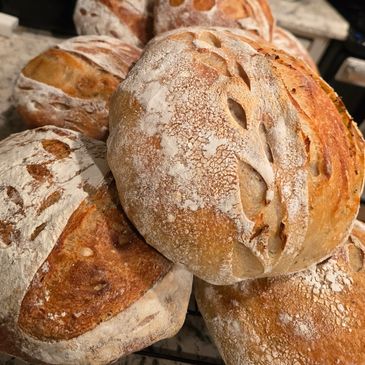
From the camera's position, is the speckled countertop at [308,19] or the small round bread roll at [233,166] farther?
the speckled countertop at [308,19]

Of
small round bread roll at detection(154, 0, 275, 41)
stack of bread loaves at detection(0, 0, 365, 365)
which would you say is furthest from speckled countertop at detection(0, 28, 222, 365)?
small round bread roll at detection(154, 0, 275, 41)

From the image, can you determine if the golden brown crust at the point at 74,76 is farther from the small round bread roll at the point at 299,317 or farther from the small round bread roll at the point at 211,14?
the small round bread roll at the point at 299,317

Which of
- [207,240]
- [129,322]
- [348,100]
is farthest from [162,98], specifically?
[348,100]

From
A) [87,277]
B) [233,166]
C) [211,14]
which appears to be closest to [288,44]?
[211,14]

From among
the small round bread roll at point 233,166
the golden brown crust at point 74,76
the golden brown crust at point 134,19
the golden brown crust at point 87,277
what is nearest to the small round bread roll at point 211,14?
the golden brown crust at point 134,19

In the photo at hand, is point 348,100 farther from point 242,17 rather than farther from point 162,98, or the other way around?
point 162,98

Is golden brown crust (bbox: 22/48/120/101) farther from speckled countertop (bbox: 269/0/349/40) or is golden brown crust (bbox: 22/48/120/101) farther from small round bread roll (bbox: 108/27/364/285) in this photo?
speckled countertop (bbox: 269/0/349/40)

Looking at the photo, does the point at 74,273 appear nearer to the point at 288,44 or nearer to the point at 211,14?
the point at 211,14
